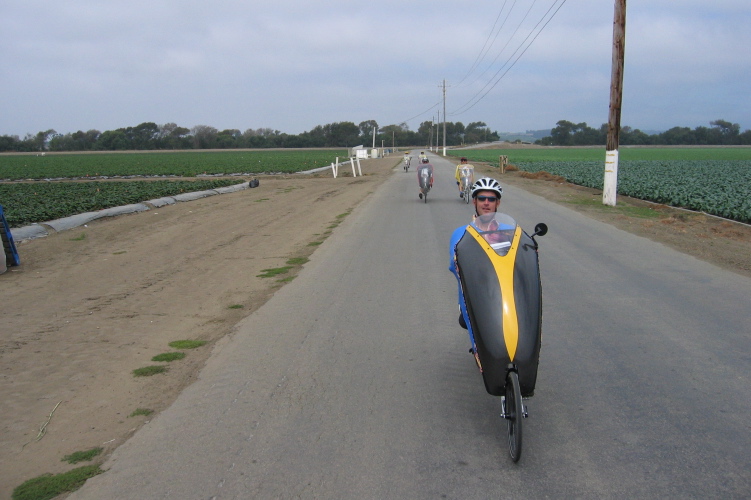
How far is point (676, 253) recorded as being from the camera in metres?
11.1

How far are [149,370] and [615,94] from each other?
1726cm

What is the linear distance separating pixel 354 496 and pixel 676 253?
9358 millimetres

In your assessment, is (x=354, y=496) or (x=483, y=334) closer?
(x=354, y=496)

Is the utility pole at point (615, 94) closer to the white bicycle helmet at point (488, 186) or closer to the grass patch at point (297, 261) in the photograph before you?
the grass patch at point (297, 261)

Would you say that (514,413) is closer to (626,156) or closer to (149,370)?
(149,370)

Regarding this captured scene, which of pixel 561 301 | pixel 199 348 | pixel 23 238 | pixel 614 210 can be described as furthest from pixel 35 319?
pixel 614 210

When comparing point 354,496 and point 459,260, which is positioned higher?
point 459,260

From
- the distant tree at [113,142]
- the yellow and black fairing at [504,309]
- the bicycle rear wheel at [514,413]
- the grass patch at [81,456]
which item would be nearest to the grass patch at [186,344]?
the grass patch at [81,456]

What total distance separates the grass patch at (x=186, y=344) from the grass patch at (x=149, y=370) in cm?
57

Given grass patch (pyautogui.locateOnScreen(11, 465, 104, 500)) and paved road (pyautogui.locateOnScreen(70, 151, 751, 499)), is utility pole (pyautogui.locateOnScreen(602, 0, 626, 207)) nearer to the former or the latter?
paved road (pyautogui.locateOnScreen(70, 151, 751, 499))

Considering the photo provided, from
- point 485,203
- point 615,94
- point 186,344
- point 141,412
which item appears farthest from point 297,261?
point 615,94

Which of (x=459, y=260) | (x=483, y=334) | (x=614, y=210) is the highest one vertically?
(x=459, y=260)

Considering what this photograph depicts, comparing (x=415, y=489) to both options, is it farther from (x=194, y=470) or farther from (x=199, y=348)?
(x=199, y=348)

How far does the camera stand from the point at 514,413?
3.86 metres
